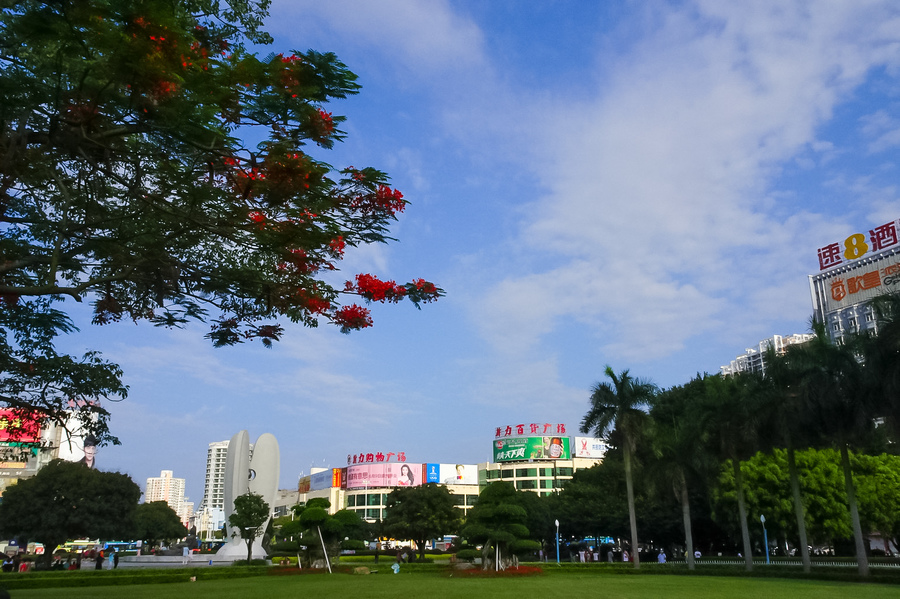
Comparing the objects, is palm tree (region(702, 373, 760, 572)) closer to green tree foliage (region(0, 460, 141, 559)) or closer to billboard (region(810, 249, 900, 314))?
green tree foliage (region(0, 460, 141, 559))

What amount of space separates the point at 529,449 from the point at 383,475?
26322 millimetres

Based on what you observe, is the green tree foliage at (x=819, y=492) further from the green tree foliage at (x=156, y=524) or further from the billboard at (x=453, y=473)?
the billboard at (x=453, y=473)

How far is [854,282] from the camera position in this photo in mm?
76938

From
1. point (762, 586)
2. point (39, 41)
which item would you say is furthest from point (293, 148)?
point (762, 586)

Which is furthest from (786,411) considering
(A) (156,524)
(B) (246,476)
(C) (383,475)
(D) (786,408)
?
(C) (383,475)

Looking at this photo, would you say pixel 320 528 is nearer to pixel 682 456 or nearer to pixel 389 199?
pixel 682 456

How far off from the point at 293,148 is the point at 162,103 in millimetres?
1712

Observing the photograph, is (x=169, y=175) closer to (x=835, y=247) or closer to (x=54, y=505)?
(x=54, y=505)

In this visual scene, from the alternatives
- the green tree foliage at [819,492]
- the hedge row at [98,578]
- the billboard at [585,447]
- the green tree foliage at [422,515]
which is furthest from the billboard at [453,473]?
the hedge row at [98,578]

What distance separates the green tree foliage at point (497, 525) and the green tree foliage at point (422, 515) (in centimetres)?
2536

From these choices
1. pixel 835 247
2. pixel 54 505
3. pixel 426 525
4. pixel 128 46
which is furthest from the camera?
pixel 835 247

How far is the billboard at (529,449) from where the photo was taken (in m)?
100

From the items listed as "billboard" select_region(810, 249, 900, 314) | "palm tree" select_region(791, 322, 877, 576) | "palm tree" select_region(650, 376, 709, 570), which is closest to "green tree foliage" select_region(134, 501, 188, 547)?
"palm tree" select_region(650, 376, 709, 570)

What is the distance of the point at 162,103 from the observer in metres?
7.26
